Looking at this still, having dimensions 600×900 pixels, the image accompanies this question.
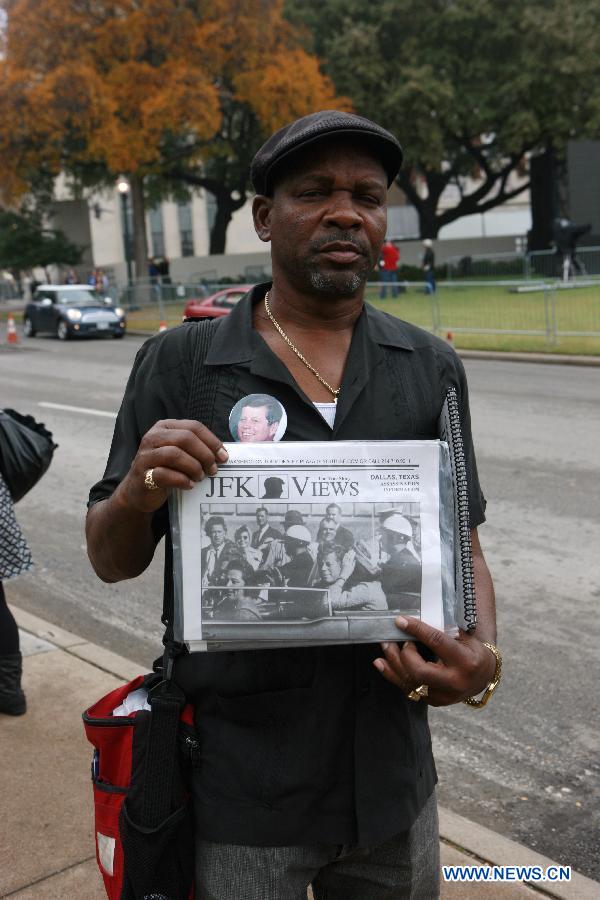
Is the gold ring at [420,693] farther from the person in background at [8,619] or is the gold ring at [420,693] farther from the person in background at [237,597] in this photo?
the person in background at [8,619]

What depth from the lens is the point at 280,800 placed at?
177cm

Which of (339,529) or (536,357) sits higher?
(339,529)

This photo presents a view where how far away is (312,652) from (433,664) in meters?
0.23

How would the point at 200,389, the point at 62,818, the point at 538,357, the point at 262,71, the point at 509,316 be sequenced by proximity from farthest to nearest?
the point at 262,71 → the point at 509,316 → the point at 538,357 → the point at 62,818 → the point at 200,389

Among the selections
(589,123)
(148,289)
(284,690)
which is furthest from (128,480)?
(589,123)

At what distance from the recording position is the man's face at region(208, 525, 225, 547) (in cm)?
166

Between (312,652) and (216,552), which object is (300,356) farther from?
A: (312,652)

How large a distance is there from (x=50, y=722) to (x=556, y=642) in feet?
8.37

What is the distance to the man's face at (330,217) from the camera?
1.84 metres

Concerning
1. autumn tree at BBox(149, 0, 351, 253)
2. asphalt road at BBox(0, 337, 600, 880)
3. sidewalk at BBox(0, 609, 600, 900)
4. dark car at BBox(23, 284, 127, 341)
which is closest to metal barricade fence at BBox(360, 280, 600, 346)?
asphalt road at BBox(0, 337, 600, 880)

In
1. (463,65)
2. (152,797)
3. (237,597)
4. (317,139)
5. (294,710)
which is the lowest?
(152,797)

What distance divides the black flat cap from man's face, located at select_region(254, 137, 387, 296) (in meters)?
0.03

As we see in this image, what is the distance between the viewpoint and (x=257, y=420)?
1.77 metres

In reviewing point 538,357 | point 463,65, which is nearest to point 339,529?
point 538,357
